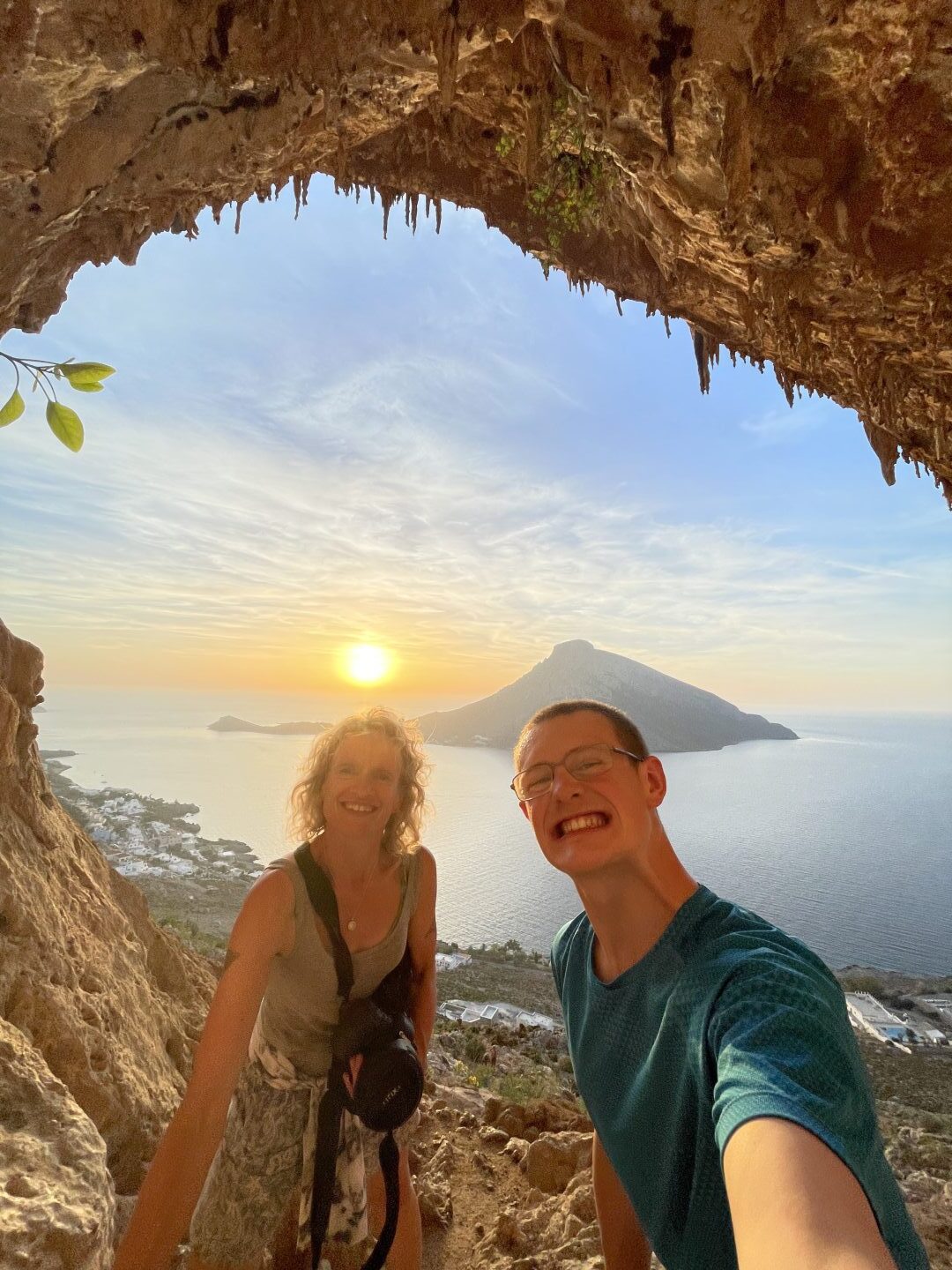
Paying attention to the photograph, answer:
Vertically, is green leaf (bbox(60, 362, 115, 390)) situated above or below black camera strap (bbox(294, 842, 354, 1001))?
above

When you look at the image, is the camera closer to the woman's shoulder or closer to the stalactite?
the woman's shoulder

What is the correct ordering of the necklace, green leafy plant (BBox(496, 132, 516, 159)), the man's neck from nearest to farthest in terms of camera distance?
the man's neck < the necklace < green leafy plant (BBox(496, 132, 516, 159))

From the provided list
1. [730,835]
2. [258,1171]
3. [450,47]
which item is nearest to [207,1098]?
[258,1171]

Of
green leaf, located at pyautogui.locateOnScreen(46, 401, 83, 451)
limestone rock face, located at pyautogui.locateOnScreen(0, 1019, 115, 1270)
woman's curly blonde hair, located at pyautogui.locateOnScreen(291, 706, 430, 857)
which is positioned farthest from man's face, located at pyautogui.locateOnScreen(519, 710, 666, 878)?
green leaf, located at pyautogui.locateOnScreen(46, 401, 83, 451)

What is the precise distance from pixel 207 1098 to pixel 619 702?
68.2 metres

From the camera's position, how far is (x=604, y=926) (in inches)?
62.7

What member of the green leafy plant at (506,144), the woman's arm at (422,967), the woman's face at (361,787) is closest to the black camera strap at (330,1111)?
the woman's face at (361,787)

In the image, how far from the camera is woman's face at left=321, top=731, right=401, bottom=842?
7.55 ft

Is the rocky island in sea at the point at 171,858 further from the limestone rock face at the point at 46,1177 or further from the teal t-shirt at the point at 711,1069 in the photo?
the teal t-shirt at the point at 711,1069

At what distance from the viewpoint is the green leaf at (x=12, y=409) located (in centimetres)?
174

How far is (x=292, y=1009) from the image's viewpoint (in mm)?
2055

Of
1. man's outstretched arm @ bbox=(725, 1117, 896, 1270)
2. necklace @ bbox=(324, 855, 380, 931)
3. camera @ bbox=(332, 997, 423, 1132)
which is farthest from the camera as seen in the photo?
necklace @ bbox=(324, 855, 380, 931)

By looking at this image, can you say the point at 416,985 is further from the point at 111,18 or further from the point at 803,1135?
the point at 111,18

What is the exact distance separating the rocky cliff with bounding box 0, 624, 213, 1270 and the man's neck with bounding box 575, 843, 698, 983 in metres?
1.40
